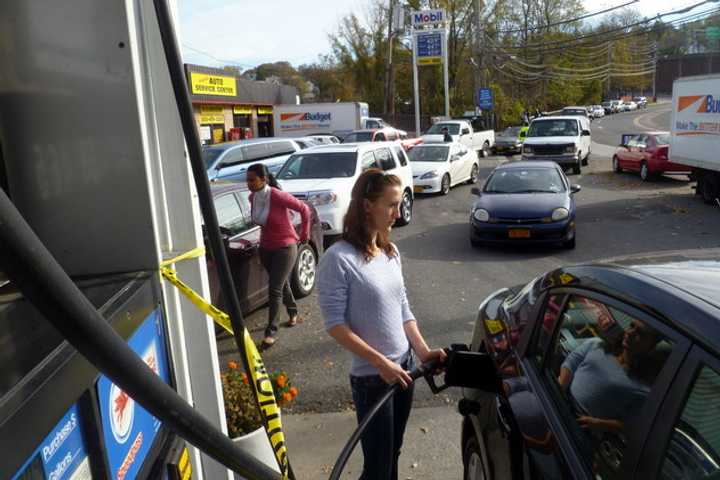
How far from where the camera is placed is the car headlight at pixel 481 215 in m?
10.5

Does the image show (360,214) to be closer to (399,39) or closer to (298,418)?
(298,418)

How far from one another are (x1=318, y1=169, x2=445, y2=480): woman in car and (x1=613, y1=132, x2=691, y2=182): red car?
17.0m

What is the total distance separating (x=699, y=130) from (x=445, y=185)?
261 inches

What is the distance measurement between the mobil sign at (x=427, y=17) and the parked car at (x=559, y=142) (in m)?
17.9

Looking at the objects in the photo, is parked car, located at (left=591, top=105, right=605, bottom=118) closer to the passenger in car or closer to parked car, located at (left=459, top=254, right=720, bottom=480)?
parked car, located at (left=459, top=254, right=720, bottom=480)

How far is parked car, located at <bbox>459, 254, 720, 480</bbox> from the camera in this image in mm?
1660

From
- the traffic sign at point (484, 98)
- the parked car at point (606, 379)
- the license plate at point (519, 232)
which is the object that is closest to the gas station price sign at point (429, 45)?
the traffic sign at point (484, 98)

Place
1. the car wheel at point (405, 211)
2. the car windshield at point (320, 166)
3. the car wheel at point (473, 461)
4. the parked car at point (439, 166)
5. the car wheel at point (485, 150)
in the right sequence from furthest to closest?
the car wheel at point (485, 150), the parked car at point (439, 166), the car wheel at point (405, 211), the car windshield at point (320, 166), the car wheel at point (473, 461)

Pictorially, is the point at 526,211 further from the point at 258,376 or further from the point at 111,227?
the point at 111,227

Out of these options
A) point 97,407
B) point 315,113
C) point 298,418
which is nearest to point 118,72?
point 97,407

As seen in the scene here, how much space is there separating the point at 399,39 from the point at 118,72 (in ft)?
179

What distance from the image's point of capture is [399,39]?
53406 millimetres

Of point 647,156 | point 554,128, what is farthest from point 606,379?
point 554,128

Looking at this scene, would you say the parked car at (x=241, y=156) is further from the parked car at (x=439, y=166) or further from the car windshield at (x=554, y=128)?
the car windshield at (x=554, y=128)
